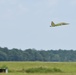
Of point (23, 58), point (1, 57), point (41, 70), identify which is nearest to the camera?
point (41, 70)

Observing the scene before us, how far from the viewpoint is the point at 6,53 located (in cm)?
19338

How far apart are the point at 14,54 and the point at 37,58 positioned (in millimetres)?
10468

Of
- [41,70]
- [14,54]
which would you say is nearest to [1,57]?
[14,54]

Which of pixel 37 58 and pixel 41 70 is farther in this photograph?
pixel 37 58

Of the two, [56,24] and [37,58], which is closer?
[56,24]

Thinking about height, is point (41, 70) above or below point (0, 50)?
below

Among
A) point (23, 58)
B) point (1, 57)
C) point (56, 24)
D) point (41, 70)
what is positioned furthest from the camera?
point (23, 58)

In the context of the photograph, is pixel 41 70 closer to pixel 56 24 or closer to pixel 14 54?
pixel 56 24

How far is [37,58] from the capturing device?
197875 millimetres

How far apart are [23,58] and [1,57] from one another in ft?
47.5

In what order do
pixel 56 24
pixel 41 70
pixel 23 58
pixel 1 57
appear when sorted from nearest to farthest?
1. pixel 56 24
2. pixel 41 70
3. pixel 1 57
4. pixel 23 58

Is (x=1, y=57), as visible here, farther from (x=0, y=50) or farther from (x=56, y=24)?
(x=56, y=24)

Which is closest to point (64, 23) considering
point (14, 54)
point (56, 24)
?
point (56, 24)

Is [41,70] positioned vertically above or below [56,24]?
below
